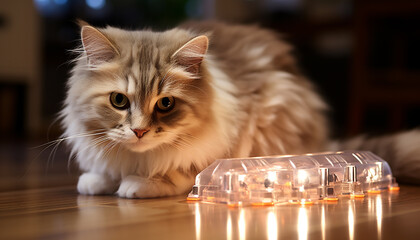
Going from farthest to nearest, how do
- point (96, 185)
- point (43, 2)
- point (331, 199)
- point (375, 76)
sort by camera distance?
point (43, 2) < point (375, 76) < point (96, 185) < point (331, 199)

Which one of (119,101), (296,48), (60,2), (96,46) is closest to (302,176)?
(119,101)

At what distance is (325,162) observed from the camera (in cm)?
145

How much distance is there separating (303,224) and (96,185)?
73 centimetres

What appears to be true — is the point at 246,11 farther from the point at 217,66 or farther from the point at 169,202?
the point at 169,202

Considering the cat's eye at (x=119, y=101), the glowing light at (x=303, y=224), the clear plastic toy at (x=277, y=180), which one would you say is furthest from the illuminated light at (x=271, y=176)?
the cat's eye at (x=119, y=101)

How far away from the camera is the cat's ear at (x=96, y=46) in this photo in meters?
1.43

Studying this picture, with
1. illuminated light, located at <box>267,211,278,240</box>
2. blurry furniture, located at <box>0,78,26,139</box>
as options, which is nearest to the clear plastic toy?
illuminated light, located at <box>267,211,278,240</box>

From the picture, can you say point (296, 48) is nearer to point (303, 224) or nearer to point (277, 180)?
point (277, 180)

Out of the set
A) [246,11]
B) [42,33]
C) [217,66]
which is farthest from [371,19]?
[42,33]

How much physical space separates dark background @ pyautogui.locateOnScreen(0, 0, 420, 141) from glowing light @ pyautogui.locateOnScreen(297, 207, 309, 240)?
7.61 ft

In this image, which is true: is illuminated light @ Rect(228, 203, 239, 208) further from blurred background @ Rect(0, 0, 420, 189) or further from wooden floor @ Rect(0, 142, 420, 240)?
blurred background @ Rect(0, 0, 420, 189)

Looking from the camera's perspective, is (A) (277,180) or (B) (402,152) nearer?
(A) (277,180)

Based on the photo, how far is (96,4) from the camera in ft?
19.1

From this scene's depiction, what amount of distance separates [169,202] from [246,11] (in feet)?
17.5
